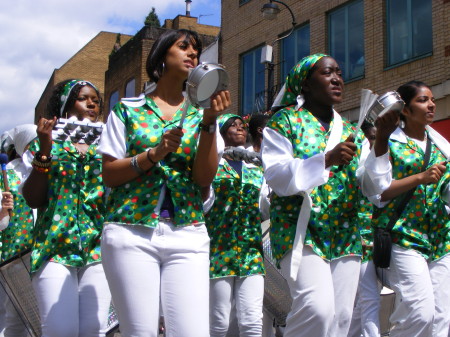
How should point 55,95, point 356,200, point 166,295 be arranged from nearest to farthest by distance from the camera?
1. point 166,295
2. point 356,200
3. point 55,95

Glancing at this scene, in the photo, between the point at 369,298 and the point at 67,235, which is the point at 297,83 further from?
the point at 369,298

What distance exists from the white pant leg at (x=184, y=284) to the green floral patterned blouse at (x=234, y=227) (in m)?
2.55

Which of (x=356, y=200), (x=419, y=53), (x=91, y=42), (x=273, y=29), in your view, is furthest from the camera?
(x=91, y=42)

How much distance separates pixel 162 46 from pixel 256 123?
12.1 feet

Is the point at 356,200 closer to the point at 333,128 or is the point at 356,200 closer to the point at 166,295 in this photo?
the point at 333,128

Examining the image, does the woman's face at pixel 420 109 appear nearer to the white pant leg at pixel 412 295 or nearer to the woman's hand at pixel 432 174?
the woman's hand at pixel 432 174

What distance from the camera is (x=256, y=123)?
7766 millimetres

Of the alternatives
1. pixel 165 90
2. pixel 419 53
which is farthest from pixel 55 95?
pixel 419 53

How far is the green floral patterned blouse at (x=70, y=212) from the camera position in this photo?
4609 millimetres

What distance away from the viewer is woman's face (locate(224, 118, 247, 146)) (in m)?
7.11

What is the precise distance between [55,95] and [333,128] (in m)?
2.05

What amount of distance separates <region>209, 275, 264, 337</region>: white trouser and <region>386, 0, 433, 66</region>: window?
31.9ft

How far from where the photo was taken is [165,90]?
4164mm

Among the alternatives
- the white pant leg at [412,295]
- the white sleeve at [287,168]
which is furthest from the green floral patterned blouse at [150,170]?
the white pant leg at [412,295]
